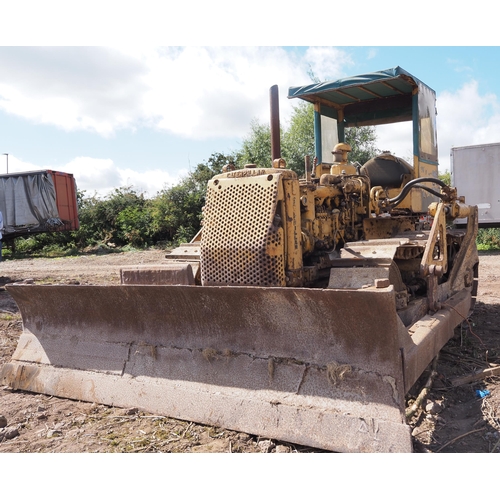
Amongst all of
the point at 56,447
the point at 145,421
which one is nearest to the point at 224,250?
the point at 145,421

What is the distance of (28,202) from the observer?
16344mm

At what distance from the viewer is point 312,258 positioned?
14.5 feet

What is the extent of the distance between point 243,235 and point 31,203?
46.7ft

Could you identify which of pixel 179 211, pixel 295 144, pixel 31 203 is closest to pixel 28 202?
pixel 31 203

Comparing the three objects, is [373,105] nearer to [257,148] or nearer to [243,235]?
[243,235]

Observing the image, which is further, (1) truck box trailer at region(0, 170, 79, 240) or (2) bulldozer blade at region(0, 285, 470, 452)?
(1) truck box trailer at region(0, 170, 79, 240)

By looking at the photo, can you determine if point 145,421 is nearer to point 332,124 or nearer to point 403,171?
point 403,171

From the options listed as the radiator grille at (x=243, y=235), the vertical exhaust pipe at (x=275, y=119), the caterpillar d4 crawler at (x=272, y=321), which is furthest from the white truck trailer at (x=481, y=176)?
the radiator grille at (x=243, y=235)

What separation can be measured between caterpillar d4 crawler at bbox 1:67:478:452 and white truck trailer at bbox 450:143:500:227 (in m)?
10.5

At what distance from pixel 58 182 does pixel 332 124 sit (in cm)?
1253

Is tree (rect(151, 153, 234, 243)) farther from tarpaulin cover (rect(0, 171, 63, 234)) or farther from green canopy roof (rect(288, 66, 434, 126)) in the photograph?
green canopy roof (rect(288, 66, 434, 126))

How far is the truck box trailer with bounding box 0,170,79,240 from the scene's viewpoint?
53.5 feet

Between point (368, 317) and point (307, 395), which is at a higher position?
point (368, 317)

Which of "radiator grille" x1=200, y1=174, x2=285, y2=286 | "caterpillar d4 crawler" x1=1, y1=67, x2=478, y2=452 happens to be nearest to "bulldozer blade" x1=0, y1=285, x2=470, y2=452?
"caterpillar d4 crawler" x1=1, y1=67, x2=478, y2=452
